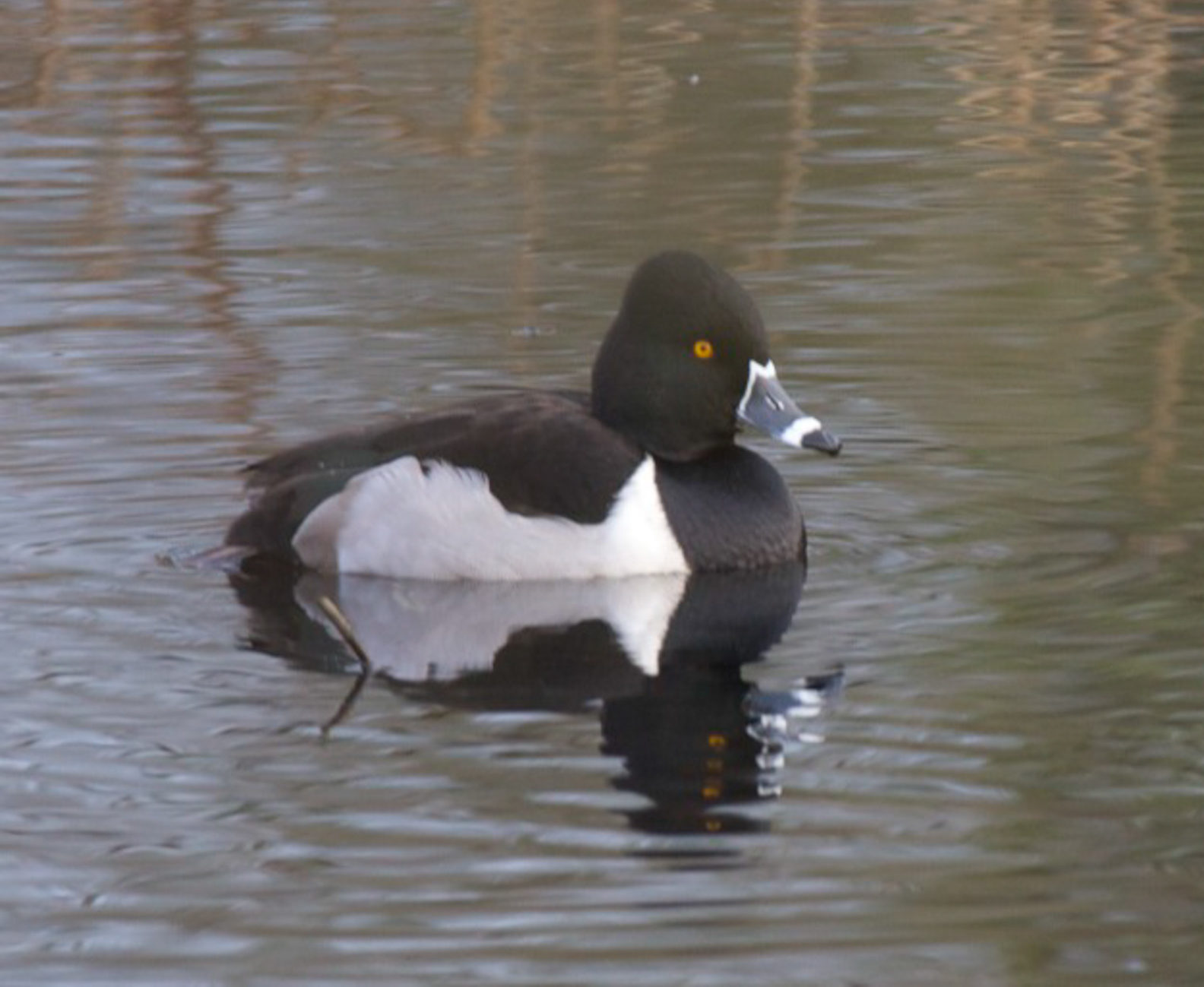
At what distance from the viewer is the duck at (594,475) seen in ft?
28.2

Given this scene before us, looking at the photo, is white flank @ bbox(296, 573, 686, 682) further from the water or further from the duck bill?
the duck bill

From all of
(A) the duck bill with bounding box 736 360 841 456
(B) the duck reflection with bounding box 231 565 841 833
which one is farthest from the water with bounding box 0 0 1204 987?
(A) the duck bill with bounding box 736 360 841 456

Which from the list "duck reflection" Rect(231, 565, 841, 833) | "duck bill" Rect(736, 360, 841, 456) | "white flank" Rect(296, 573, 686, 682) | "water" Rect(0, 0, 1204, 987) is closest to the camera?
"water" Rect(0, 0, 1204, 987)

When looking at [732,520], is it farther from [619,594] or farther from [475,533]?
[475,533]

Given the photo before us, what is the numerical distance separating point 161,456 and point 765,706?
11.1 feet

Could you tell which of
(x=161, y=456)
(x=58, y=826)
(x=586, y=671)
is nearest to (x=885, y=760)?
(x=586, y=671)

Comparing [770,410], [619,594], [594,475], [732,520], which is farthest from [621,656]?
[770,410]

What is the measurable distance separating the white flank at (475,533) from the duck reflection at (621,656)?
2.1 inches

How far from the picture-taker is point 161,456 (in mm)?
9992

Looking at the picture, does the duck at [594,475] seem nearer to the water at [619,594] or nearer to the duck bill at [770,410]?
the duck bill at [770,410]

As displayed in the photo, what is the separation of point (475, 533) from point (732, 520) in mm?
749

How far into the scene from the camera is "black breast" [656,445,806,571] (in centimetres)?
867

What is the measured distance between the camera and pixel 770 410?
8914 millimetres

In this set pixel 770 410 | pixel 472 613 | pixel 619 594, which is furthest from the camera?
pixel 770 410
